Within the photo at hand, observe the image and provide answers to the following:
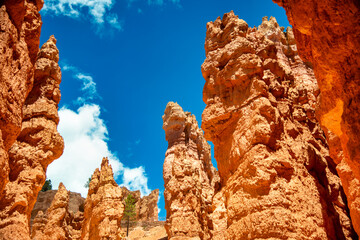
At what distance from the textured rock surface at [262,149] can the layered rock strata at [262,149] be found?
0.07 ft

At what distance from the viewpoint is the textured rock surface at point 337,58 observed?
145 inches

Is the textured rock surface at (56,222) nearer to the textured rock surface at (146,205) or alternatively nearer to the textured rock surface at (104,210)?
the textured rock surface at (104,210)

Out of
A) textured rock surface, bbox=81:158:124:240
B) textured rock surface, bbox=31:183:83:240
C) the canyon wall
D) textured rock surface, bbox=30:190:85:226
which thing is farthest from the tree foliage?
the canyon wall

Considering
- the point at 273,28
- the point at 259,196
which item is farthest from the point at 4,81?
the point at 273,28

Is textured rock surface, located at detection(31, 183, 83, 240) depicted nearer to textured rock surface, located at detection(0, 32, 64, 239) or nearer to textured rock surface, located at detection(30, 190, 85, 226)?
textured rock surface, located at detection(0, 32, 64, 239)

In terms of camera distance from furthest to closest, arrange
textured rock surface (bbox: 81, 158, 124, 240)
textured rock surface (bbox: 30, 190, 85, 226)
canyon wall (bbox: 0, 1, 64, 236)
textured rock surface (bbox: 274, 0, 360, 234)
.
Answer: textured rock surface (bbox: 30, 190, 85, 226) → textured rock surface (bbox: 81, 158, 124, 240) → canyon wall (bbox: 0, 1, 64, 236) → textured rock surface (bbox: 274, 0, 360, 234)

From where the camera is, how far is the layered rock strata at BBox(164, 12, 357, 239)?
6648 millimetres

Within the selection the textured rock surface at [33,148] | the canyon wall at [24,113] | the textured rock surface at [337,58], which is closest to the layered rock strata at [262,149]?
the textured rock surface at [337,58]

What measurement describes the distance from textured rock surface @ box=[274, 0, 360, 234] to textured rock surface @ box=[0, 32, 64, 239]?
927 centimetres

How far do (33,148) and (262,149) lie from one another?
8.89 meters

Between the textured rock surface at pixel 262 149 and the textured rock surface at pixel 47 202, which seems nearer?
the textured rock surface at pixel 262 149

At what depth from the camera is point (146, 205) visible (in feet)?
154

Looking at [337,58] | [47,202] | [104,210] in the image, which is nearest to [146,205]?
[47,202]

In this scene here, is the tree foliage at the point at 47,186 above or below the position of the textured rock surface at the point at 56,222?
above
